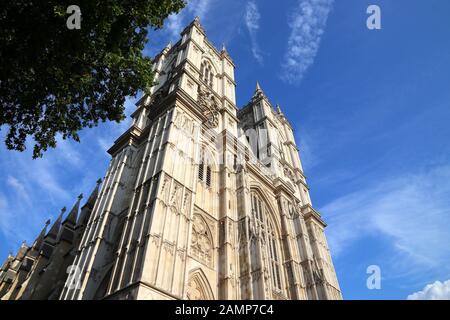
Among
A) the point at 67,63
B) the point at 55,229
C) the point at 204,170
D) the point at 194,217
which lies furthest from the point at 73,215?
the point at 67,63

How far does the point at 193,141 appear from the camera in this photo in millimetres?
19625

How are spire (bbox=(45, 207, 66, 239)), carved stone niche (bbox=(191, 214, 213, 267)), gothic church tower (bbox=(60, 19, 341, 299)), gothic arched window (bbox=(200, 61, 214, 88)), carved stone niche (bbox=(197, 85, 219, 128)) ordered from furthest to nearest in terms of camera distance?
gothic arched window (bbox=(200, 61, 214, 88)) < spire (bbox=(45, 207, 66, 239)) < carved stone niche (bbox=(197, 85, 219, 128)) < carved stone niche (bbox=(191, 214, 213, 267)) < gothic church tower (bbox=(60, 19, 341, 299))

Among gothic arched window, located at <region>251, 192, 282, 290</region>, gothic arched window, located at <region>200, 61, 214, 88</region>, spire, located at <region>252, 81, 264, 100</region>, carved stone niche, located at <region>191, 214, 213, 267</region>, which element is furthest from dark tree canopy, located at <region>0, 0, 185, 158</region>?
spire, located at <region>252, 81, 264, 100</region>

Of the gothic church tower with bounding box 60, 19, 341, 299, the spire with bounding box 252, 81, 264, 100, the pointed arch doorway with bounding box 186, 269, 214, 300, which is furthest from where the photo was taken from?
the spire with bounding box 252, 81, 264, 100

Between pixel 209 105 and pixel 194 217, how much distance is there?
1249 centimetres

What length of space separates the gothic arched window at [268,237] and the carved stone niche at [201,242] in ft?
11.7

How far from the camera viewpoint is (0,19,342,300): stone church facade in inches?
521

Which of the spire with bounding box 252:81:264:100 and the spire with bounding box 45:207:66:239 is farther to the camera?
the spire with bounding box 252:81:264:100

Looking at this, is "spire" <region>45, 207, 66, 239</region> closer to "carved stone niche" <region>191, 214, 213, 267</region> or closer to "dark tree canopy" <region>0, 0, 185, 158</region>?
A: "carved stone niche" <region>191, 214, 213, 267</region>

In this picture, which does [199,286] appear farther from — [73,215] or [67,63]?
[73,215]

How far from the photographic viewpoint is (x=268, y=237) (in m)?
22.4

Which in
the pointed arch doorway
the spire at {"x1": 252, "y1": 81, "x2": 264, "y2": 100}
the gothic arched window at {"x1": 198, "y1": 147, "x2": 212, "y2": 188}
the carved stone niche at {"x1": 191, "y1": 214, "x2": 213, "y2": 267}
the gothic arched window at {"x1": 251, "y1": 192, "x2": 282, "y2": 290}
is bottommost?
the pointed arch doorway

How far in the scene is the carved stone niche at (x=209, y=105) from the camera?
998 inches

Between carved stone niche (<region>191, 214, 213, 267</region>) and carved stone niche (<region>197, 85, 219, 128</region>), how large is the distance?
949cm
